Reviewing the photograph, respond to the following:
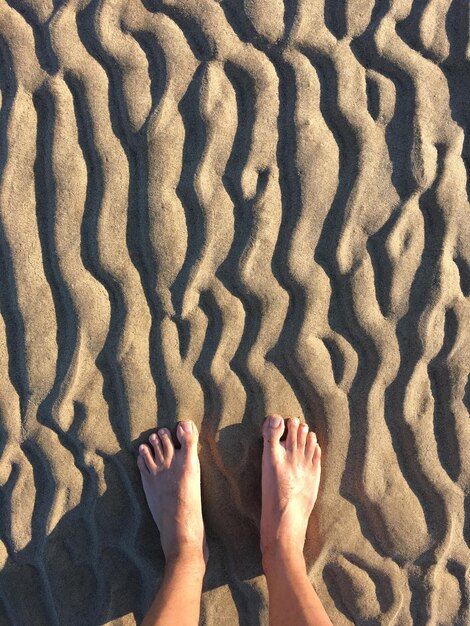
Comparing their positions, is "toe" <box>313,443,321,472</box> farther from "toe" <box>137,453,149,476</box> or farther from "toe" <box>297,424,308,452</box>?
"toe" <box>137,453,149,476</box>

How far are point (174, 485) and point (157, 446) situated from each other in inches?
5.9

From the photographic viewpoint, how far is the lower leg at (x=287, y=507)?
1.76m

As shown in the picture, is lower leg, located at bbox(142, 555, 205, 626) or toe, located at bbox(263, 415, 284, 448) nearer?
lower leg, located at bbox(142, 555, 205, 626)

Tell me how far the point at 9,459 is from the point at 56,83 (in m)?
1.32

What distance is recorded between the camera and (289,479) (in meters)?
1.86

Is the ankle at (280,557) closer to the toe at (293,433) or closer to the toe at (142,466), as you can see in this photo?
the toe at (293,433)

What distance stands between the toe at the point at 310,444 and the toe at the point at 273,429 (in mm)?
105

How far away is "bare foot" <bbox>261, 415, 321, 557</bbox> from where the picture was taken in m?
1.84

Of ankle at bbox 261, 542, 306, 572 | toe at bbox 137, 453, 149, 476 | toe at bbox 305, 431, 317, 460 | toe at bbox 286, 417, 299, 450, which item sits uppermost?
toe at bbox 137, 453, 149, 476

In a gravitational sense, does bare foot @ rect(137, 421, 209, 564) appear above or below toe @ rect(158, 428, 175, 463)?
below

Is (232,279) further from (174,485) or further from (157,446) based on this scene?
(174,485)

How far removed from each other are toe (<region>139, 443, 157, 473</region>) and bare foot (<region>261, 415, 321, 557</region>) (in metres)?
0.40

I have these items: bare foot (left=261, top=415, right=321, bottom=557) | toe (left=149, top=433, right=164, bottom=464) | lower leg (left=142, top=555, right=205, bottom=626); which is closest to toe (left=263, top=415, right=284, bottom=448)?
bare foot (left=261, top=415, right=321, bottom=557)

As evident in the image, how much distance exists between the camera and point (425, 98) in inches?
72.2
